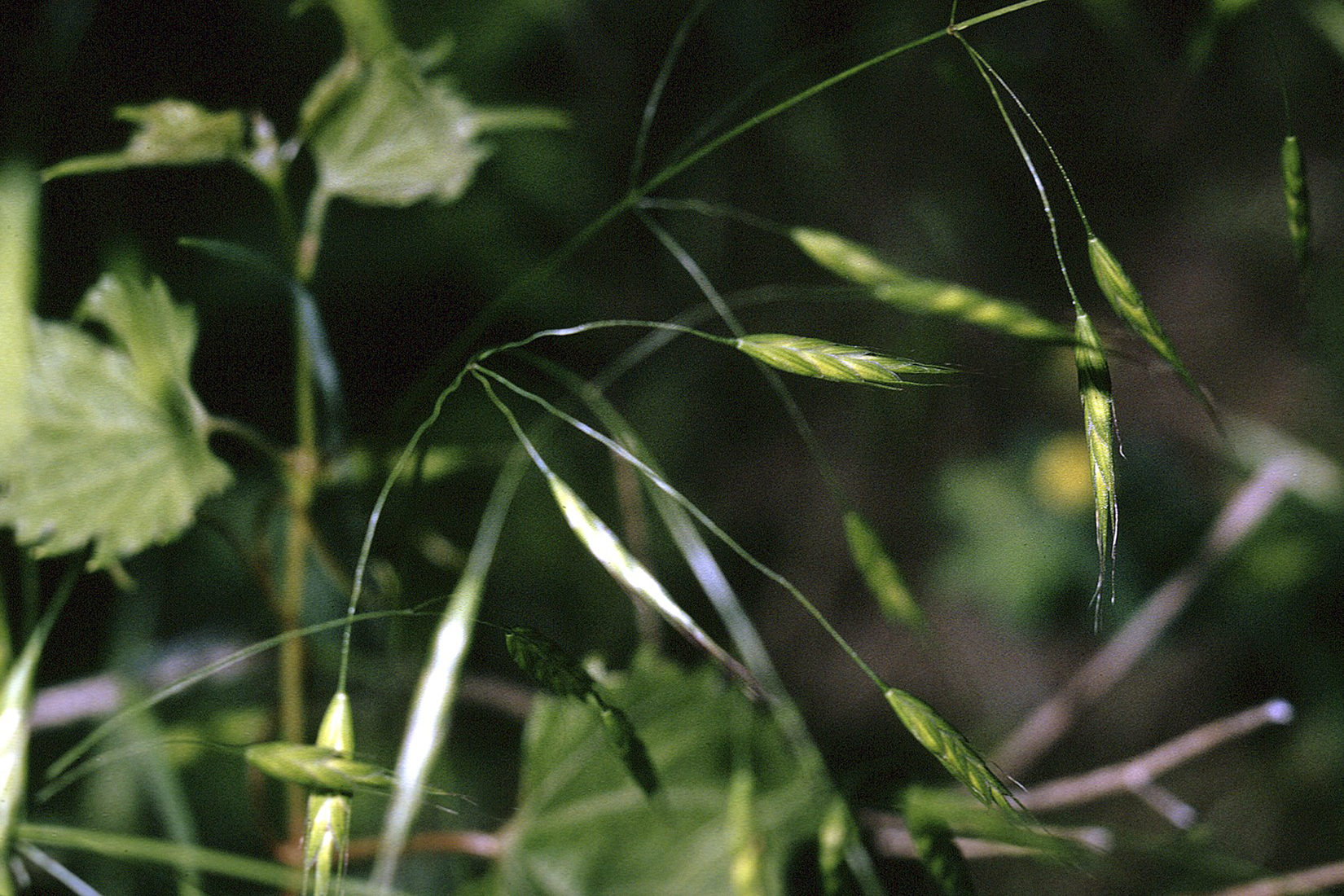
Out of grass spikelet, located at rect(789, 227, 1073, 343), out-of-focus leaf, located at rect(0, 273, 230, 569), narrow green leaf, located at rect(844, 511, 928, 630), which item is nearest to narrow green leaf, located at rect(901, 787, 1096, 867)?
narrow green leaf, located at rect(844, 511, 928, 630)

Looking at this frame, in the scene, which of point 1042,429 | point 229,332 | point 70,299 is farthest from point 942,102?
point 70,299

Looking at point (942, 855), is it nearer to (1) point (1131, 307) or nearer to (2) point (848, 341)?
(1) point (1131, 307)

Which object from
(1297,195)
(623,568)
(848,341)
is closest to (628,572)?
(623,568)

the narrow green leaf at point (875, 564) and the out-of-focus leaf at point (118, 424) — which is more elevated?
the out-of-focus leaf at point (118, 424)

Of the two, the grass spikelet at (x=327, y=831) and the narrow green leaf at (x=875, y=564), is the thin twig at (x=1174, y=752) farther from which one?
the grass spikelet at (x=327, y=831)

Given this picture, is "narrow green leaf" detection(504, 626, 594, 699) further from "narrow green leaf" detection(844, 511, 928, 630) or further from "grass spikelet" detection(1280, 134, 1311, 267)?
"grass spikelet" detection(1280, 134, 1311, 267)

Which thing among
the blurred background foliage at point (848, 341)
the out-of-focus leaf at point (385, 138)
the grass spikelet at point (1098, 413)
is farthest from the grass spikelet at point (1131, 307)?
the blurred background foliage at point (848, 341)
